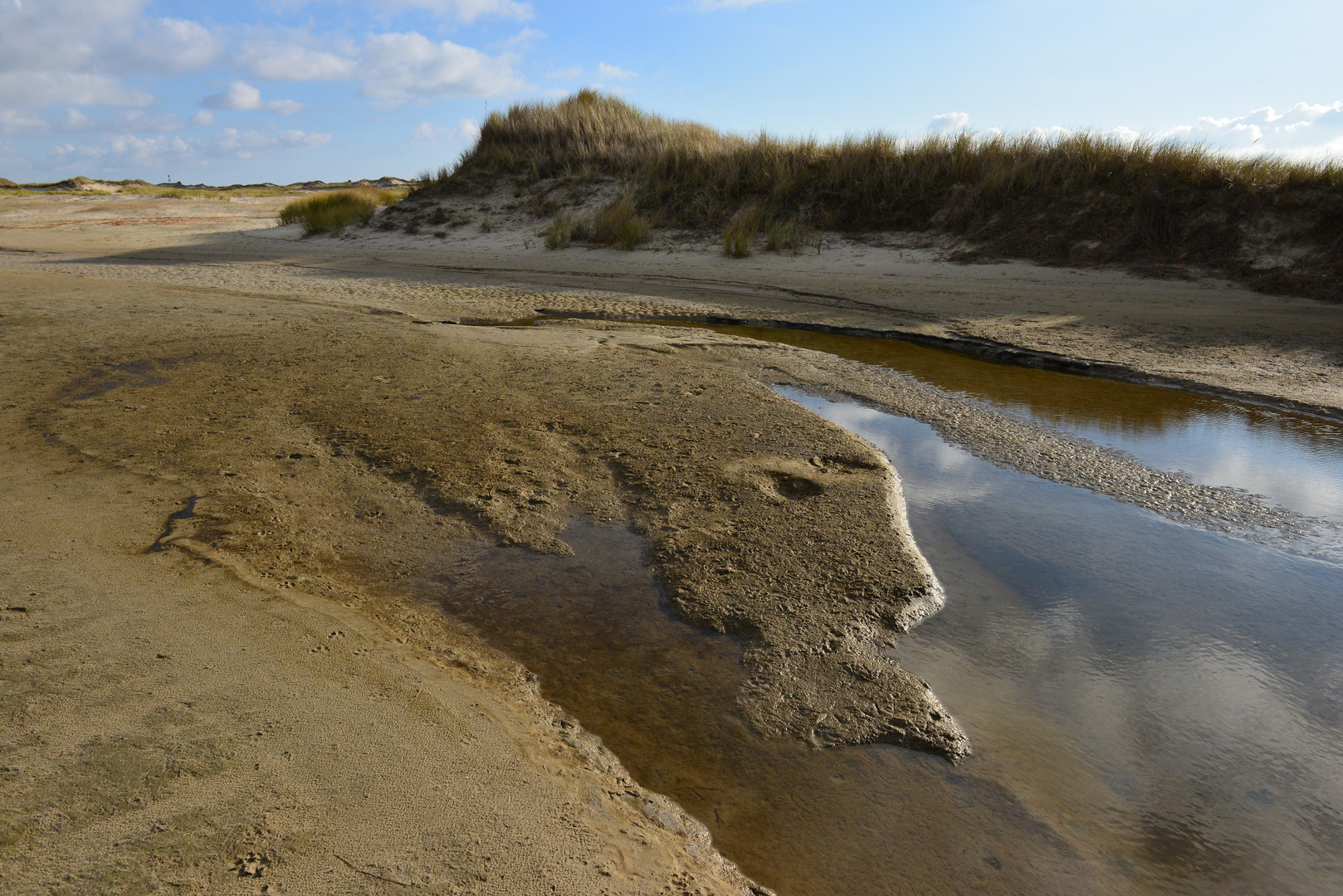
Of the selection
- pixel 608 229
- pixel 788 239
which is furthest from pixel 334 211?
pixel 788 239

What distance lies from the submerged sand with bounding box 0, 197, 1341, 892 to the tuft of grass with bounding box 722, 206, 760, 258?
4.43m

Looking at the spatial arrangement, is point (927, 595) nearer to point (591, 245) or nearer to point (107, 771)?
point (107, 771)

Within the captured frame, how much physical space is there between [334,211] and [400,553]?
14540 millimetres

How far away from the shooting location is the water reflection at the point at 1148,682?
1795 mm

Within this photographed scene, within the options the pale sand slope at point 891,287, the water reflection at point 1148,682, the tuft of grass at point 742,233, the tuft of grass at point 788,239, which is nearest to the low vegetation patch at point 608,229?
the pale sand slope at point 891,287

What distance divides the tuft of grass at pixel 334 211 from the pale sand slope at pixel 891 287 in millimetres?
492

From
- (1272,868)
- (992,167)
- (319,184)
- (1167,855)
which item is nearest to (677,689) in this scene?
(1167,855)

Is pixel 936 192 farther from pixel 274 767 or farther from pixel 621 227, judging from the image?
pixel 274 767

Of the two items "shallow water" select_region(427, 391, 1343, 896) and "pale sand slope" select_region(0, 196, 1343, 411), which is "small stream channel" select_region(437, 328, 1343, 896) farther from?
"pale sand slope" select_region(0, 196, 1343, 411)

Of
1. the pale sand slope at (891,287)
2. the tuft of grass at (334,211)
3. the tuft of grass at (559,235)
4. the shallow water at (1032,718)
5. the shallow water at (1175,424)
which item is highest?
the tuft of grass at (334,211)

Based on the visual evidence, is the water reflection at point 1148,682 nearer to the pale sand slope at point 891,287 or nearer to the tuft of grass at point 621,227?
the pale sand slope at point 891,287

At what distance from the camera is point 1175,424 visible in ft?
15.7

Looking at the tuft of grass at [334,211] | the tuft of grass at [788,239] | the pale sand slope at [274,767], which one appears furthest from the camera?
the tuft of grass at [334,211]

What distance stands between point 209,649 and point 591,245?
35.8 feet
